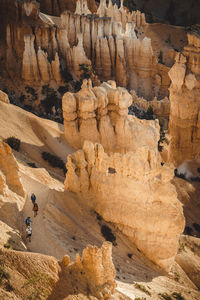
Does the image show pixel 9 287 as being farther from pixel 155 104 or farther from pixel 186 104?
pixel 155 104

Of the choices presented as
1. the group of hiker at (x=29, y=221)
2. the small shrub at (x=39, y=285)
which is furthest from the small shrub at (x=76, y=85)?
the small shrub at (x=39, y=285)

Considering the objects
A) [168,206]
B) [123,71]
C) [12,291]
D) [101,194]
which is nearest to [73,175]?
[101,194]

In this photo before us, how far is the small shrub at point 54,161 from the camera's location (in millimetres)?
22922

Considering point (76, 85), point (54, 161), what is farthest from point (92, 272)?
point (76, 85)

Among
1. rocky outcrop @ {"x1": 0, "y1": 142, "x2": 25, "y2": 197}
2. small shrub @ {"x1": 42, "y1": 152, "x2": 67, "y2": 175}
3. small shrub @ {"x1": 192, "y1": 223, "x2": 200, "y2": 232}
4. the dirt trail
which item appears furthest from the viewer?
small shrub @ {"x1": 192, "y1": 223, "x2": 200, "y2": 232}

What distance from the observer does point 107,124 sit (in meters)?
24.2

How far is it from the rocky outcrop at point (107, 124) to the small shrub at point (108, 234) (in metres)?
9.38

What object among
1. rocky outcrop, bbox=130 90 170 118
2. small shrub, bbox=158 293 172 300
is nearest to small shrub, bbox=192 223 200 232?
small shrub, bbox=158 293 172 300

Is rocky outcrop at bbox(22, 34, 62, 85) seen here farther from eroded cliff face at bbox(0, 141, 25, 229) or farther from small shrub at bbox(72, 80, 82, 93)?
eroded cliff face at bbox(0, 141, 25, 229)

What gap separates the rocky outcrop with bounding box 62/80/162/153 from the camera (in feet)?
77.4

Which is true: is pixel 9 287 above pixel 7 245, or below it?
above

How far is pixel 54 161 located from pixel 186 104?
12848 mm

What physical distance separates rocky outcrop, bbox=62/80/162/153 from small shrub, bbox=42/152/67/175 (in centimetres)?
166

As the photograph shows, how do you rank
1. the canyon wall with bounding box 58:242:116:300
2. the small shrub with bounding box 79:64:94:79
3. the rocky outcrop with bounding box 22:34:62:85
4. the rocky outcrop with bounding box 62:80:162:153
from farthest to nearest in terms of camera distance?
the small shrub with bounding box 79:64:94:79
the rocky outcrop with bounding box 22:34:62:85
the rocky outcrop with bounding box 62:80:162:153
the canyon wall with bounding box 58:242:116:300
